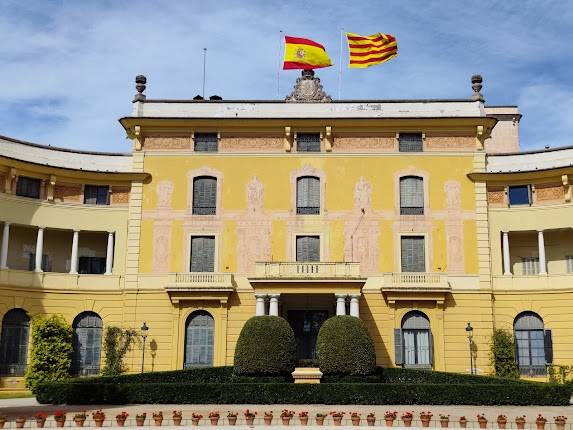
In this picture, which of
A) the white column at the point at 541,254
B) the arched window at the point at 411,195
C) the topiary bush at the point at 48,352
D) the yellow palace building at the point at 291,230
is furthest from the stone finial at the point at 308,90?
the topiary bush at the point at 48,352

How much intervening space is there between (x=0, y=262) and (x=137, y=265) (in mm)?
7046

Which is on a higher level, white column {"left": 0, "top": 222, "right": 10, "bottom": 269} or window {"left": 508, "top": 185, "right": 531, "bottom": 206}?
window {"left": 508, "top": 185, "right": 531, "bottom": 206}

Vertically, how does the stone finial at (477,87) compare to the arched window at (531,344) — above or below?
above

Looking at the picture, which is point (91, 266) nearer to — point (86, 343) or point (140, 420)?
point (86, 343)

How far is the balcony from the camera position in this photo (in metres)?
36.8

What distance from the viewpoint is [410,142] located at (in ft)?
135

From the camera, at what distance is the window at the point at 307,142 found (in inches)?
1626

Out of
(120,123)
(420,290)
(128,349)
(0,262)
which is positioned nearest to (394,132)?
(420,290)

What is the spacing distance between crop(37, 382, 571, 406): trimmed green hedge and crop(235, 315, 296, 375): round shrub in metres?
3.69

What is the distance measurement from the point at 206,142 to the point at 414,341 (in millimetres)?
15808

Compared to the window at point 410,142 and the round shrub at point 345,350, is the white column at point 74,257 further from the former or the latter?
the window at point 410,142

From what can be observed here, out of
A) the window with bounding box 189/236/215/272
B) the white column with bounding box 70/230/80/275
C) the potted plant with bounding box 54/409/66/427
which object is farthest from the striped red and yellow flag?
the potted plant with bounding box 54/409/66/427

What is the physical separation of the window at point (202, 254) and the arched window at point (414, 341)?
10.7m

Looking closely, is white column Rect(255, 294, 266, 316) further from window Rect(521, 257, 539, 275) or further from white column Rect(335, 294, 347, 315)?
window Rect(521, 257, 539, 275)
